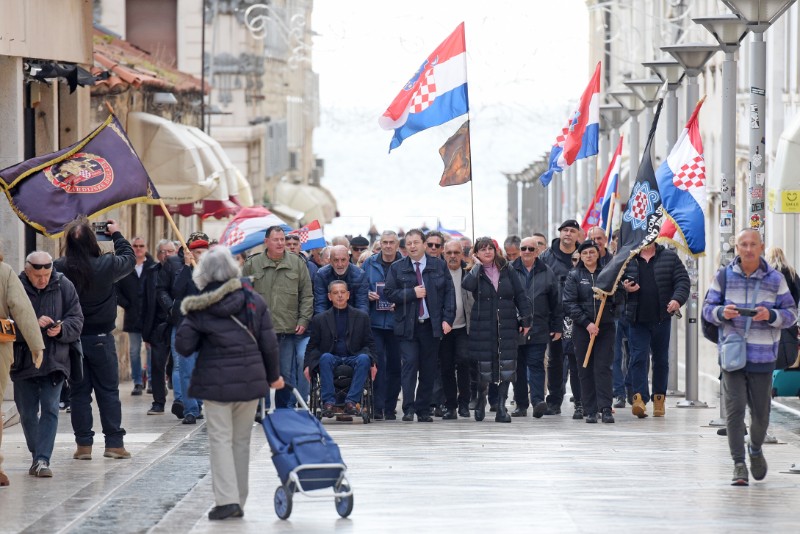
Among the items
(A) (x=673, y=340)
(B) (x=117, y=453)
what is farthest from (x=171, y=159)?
(B) (x=117, y=453)

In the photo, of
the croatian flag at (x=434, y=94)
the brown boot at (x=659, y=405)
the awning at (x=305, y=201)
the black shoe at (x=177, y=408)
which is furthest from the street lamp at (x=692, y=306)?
the awning at (x=305, y=201)

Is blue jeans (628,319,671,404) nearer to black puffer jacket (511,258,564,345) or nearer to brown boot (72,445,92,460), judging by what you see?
black puffer jacket (511,258,564,345)

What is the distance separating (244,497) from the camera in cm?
1170

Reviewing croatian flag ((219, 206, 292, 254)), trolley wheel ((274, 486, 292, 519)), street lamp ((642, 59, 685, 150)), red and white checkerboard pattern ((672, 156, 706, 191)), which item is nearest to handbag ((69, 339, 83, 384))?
trolley wheel ((274, 486, 292, 519))

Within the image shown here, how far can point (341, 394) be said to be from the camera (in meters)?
18.2

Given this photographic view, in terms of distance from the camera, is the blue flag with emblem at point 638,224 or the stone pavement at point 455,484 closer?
the stone pavement at point 455,484

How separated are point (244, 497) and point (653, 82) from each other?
1440 centimetres

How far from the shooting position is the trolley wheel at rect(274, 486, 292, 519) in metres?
11.4

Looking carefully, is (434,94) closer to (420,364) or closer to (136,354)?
(420,364)

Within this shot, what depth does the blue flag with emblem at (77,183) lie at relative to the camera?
1599cm

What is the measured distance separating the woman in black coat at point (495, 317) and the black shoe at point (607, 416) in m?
0.95

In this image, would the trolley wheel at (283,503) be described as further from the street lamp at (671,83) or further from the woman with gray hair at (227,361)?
the street lamp at (671,83)

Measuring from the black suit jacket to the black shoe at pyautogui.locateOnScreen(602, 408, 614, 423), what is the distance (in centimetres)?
228

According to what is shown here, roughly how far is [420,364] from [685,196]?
310 cm
